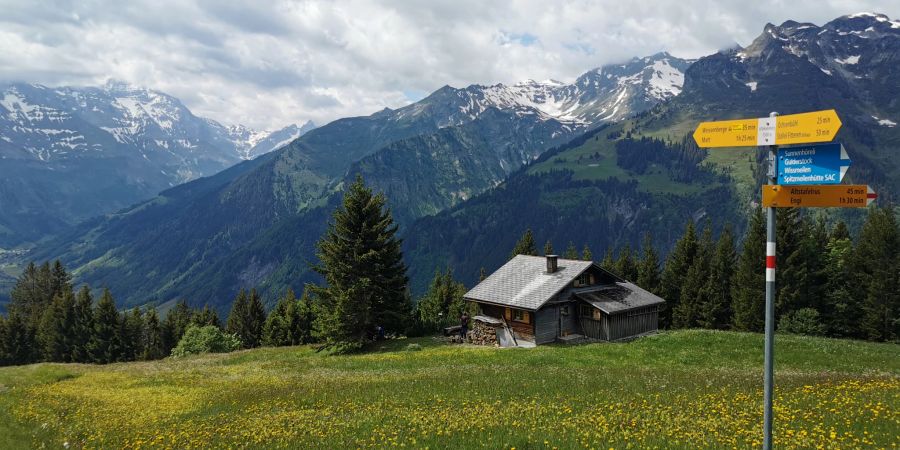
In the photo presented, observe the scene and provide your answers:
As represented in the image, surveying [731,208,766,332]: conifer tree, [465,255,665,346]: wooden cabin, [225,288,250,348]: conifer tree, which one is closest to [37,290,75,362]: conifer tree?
[225,288,250,348]: conifer tree

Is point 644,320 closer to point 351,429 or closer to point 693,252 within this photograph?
point 693,252

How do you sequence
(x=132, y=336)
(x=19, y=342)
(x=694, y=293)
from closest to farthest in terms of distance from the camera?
(x=694, y=293) → (x=19, y=342) → (x=132, y=336)

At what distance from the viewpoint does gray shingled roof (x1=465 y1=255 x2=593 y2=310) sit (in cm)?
4491

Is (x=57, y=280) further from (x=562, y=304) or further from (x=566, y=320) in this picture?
(x=566, y=320)

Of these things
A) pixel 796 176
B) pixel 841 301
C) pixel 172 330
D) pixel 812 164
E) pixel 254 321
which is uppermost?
pixel 812 164

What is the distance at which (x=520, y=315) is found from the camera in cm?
4528

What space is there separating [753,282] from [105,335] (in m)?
91.6

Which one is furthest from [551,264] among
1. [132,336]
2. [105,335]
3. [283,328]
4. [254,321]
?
[132,336]

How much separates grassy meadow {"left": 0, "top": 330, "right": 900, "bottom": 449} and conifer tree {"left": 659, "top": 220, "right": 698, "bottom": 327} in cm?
4017

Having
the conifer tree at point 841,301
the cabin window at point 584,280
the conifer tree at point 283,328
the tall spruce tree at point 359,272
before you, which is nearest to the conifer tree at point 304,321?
the conifer tree at point 283,328

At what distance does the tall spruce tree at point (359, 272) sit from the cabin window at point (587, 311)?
17.0 metres

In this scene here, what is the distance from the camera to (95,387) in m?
27.4

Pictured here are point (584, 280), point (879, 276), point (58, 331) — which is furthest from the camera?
point (58, 331)

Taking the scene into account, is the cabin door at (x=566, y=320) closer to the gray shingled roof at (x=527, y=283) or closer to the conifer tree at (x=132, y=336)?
the gray shingled roof at (x=527, y=283)
